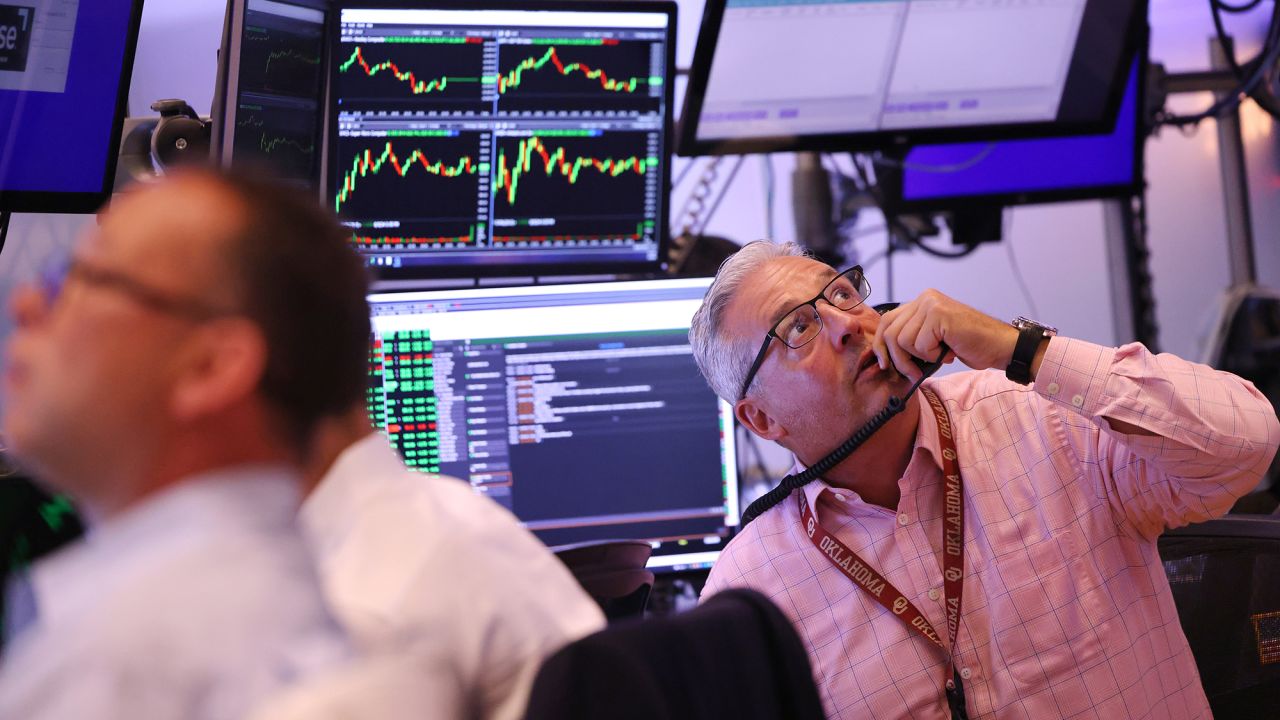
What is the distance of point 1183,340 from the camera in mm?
4383

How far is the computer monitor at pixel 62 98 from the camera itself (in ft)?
6.00

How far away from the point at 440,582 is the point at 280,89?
1.49 metres

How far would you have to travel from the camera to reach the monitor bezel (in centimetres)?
266

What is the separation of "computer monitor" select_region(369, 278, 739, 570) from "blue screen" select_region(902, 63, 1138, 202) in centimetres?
72

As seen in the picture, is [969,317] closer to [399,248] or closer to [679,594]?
[679,594]

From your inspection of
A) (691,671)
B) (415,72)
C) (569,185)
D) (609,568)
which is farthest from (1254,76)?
(691,671)

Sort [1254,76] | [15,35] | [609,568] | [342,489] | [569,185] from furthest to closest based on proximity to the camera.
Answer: [1254,76] < [569,185] < [15,35] < [609,568] < [342,489]

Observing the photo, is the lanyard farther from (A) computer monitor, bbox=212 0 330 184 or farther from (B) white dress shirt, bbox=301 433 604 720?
(A) computer monitor, bbox=212 0 330 184

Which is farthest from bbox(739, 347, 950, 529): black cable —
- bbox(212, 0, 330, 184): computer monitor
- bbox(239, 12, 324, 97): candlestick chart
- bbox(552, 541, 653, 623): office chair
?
bbox(239, 12, 324, 97): candlestick chart

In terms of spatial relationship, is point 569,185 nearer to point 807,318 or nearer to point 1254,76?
point 807,318

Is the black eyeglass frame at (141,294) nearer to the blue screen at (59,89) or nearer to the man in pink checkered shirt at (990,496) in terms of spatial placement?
the man in pink checkered shirt at (990,496)

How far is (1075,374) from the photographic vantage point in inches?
62.9

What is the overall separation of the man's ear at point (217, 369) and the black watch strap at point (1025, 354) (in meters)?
1.22

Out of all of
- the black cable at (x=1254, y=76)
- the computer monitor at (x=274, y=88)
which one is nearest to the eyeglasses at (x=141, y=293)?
the computer monitor at (x=274, y=88)
